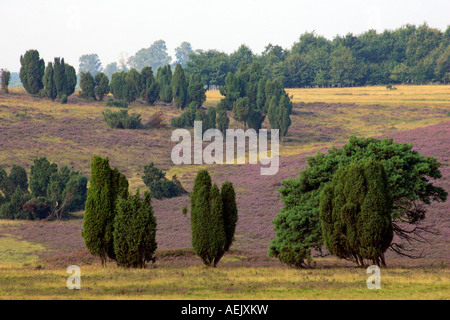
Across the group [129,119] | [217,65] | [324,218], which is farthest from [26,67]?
[324,218]

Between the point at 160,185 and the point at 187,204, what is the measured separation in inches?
188

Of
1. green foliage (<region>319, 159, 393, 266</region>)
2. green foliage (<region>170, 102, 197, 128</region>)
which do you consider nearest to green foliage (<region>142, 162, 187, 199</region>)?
green foliage (<region>170, 102, 197, 128</region>)

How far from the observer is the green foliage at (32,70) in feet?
299

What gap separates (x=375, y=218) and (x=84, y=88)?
7658 centimetres

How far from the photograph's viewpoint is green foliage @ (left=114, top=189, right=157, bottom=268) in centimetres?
2483

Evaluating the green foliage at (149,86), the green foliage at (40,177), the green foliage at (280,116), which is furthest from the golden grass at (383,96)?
the green foliage at (40,177)

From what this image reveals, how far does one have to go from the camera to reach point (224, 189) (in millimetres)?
27203

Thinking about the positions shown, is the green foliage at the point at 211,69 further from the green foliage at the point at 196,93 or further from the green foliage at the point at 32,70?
the green foliage at the point at 32,70

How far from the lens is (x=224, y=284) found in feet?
70.3

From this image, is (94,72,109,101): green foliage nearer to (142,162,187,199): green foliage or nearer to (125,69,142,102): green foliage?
(125,69,142,102): green foliage

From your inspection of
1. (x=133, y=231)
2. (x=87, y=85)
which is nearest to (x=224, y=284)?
(x=133, y=231)

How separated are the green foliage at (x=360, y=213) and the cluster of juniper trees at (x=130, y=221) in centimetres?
465

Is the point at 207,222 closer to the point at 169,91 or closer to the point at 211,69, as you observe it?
the point at 169,91

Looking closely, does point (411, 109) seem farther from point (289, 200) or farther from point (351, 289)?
point (351, 289)
